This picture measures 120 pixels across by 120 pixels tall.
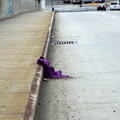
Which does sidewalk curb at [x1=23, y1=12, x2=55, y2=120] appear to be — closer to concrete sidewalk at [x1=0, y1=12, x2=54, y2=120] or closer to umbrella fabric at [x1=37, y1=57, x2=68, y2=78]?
concrete sidewalk at [x1=0, y1=12, x2=54, y2=120]

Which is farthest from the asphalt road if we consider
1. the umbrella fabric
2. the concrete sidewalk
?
the concrete sidewalk

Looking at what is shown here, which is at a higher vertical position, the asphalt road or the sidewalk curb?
the sidewalk curb

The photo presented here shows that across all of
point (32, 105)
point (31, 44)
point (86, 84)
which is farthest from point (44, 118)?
point (31, 44)

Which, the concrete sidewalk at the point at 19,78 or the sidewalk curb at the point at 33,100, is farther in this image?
the concrete sidewalk at the point at 19,78

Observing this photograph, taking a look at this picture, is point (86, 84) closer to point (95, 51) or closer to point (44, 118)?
point (44, 118)

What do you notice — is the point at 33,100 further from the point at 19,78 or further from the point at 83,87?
the point at 83,87

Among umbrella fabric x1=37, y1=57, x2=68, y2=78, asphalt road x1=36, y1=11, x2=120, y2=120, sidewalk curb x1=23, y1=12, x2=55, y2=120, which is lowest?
asphalt road x1=36, y1=11, x2=120, y2=120

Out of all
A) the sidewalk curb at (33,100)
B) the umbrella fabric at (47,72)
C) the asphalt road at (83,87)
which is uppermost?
the sidewalk curb at (33,100)

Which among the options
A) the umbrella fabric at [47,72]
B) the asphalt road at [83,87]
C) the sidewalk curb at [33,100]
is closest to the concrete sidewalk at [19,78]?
the sidewalk curb at [33,100]

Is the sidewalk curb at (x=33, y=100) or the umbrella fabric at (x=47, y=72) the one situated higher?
the sidewalk curb at (x=33, y=100)

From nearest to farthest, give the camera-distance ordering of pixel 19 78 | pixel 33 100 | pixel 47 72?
pixel 33 100 < pixel 19 78 < pixel 47 72

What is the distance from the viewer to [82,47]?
35.3 ft

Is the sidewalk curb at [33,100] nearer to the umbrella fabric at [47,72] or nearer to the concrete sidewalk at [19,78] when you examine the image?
the concrete sidewalk at [19,78]

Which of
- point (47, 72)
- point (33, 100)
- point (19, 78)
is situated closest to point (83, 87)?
point (47, 72)
